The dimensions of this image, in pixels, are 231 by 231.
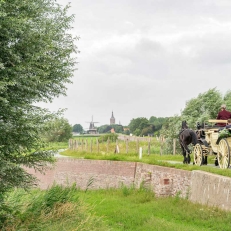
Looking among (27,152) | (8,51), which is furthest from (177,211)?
(8,51)

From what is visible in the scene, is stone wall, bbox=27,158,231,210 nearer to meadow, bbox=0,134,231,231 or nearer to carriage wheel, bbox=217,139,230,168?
meadow, bbox=0,134,231,231

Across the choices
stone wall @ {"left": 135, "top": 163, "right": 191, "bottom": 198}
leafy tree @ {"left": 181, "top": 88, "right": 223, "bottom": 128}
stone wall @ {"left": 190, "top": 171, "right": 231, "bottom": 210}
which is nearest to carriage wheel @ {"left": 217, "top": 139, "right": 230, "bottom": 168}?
stone wall @ {"left": 190, "top": 171, "right": 231, "bottom": 210}

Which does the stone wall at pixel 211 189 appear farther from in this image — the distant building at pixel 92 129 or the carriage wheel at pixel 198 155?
the distant building at pixel 92 129

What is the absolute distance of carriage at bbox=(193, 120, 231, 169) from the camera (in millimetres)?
14164

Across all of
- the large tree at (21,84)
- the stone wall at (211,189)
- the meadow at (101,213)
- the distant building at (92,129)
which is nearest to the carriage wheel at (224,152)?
the meadow at (101,213)

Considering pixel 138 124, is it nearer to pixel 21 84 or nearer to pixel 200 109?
pixel 200 109

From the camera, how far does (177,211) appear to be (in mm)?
13562

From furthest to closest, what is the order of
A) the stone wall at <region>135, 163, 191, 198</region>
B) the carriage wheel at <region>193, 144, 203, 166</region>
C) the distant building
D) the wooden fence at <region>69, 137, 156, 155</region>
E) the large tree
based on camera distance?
the distant building → the wooden fence at <region>69, 137, 156, 155</region> → the carriage wheel at <region>193, 144, 203, 166</region> → the stone wall at <region>135, 163, 191, 198</region> → the large tree

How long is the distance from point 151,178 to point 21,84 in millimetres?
9761

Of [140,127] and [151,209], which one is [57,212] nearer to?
[151,209]

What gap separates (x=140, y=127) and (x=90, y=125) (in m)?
27.0

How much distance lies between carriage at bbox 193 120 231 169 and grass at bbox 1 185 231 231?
190 cm

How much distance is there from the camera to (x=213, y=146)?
50.1 ft

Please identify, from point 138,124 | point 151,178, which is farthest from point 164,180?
point 138,124
